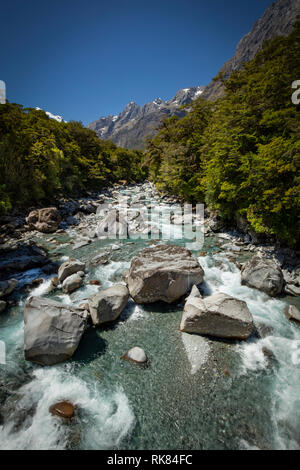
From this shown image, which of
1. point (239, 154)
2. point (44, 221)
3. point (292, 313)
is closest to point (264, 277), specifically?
point (292, 313)

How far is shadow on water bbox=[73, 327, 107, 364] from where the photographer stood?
444 cm

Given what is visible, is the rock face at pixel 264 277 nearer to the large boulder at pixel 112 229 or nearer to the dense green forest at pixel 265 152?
the dense green forest at pixel 265 152

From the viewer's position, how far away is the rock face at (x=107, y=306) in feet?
17.3

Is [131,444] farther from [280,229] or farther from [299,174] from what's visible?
[299,174]

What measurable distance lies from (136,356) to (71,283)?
3.76 m

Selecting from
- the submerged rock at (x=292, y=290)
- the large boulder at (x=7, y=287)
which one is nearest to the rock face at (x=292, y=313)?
the submerged rock at (x=292, y=290)

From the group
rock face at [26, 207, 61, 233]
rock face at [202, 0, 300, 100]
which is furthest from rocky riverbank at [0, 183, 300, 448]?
rock face at [202, 0, 300, 100]

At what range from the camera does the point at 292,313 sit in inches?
210

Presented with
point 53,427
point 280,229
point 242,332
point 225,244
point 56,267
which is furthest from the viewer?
point 225,244

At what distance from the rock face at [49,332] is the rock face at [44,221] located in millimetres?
9953

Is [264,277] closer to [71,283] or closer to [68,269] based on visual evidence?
[71,283]

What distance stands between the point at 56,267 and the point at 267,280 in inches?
355

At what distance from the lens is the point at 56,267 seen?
844cm

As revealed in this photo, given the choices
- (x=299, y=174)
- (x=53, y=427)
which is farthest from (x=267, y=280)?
(x=53, y=427)
